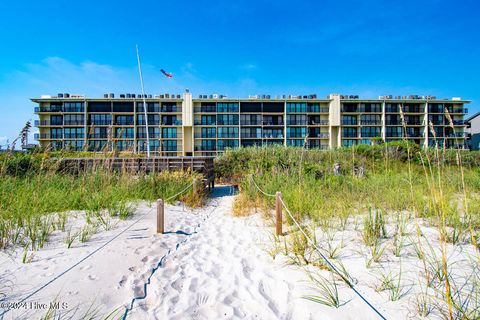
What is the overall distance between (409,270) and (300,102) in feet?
126

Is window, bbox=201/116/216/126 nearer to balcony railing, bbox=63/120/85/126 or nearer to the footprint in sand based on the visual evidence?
balcony railing, bbox=63/120/85/126

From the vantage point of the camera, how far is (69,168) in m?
7.63

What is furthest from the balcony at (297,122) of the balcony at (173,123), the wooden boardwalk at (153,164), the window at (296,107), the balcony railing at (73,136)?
the balcony railing at (73,136)

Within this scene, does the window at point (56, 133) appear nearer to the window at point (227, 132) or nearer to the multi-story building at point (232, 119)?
the multi-story building at point (232, 119)

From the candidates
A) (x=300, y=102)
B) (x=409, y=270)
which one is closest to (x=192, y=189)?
(x=409, y=270)

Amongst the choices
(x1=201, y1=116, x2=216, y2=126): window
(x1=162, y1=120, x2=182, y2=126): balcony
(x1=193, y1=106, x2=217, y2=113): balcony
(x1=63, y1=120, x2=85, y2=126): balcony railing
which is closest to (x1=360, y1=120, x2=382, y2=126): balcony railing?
(x1=201, y1=116, x2=216, y2=126): window

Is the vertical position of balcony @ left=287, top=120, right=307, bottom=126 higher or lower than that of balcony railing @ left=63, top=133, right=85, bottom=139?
higher

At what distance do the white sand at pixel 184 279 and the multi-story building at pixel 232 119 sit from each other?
33.3m

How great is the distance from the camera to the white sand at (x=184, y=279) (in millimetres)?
1962

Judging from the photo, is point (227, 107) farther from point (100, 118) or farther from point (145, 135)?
point (100, 118)

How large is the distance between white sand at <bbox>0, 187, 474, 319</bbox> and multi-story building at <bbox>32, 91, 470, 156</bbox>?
33.3m

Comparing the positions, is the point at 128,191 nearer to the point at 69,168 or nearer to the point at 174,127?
the point at 69,168

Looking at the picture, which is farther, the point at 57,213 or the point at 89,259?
the point at 57,213

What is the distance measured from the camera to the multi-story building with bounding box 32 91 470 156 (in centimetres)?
3638
